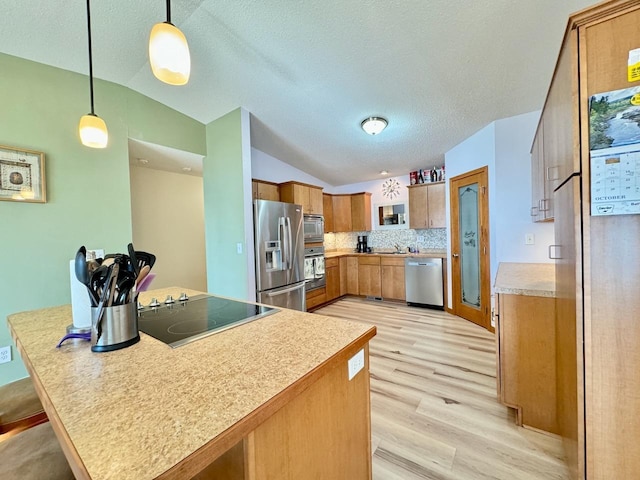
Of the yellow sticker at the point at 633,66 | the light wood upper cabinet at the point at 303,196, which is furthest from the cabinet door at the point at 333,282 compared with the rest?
the yellow sticker at the point at 633,66

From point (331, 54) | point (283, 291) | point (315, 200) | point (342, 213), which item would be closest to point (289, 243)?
point (283, 291)

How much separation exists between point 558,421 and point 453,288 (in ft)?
8.01

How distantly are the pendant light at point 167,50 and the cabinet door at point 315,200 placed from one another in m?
3.28

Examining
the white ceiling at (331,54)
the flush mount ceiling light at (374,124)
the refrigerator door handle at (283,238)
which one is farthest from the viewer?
the refrigerator door handle at (283,238)

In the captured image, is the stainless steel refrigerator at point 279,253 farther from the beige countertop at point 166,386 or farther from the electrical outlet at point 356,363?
the electrical outlet at point 356,363

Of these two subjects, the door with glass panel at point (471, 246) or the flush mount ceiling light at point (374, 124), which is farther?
the door with glass panel at point (471, 246)

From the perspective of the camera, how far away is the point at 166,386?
71cm

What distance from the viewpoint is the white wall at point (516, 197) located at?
2.84 meters

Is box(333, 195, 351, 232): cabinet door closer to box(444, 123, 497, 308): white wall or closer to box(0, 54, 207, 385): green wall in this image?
box(444, 123, 497, 308): white wall

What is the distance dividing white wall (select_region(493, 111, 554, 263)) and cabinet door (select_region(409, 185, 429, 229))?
1.45 metres

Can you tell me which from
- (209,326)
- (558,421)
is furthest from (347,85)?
(558,421)

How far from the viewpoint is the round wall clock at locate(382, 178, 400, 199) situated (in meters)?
5.13

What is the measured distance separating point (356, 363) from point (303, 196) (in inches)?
137

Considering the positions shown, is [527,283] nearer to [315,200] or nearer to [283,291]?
[283,291]
